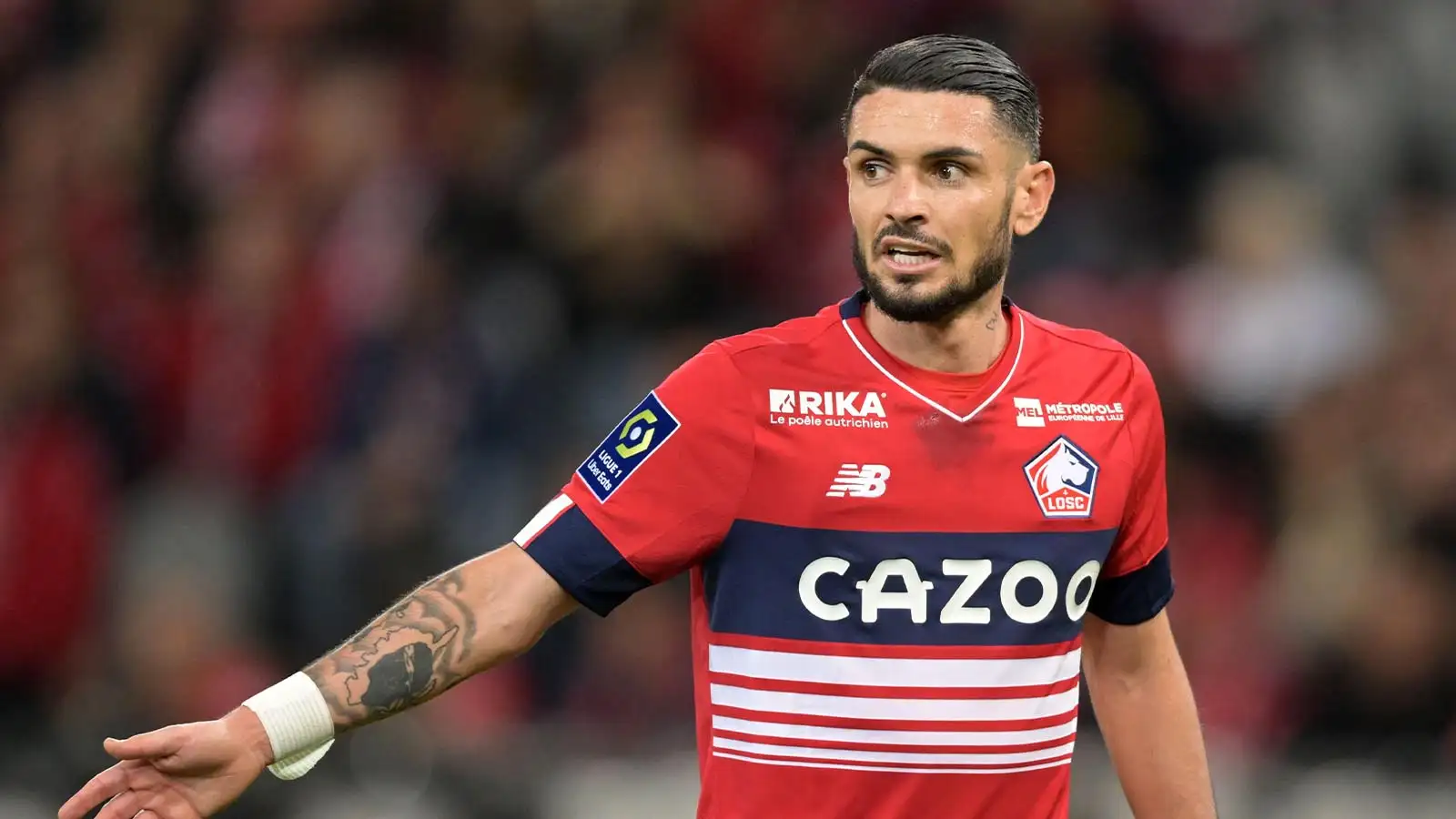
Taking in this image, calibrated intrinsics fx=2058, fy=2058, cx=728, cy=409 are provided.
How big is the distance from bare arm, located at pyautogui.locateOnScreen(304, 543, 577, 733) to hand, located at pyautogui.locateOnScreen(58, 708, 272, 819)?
20 centimetres

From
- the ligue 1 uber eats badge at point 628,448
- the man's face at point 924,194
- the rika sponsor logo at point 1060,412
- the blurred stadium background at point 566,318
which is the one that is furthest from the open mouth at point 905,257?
the blurred stadium background at point 566,318

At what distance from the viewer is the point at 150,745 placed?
3.67 m

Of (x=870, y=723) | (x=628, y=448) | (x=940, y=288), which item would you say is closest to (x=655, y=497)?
(x=628, y=448)

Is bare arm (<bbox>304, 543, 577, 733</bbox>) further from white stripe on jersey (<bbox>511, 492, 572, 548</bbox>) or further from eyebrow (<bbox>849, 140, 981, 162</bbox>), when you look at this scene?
eyebrow (<bbox>849, 140, 981, 162</bbox>)

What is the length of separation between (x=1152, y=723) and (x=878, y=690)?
824 mm

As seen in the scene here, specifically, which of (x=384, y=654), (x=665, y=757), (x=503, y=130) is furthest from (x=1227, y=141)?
(x=384, y=654)

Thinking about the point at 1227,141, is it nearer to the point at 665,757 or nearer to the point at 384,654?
the point at 665,757

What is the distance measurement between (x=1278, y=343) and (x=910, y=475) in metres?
5.05

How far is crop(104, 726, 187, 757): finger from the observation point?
12.0ft

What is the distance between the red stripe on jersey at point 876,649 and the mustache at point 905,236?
0.80 meters

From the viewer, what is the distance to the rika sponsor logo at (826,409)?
4176 millimetres

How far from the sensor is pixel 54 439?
865 cm

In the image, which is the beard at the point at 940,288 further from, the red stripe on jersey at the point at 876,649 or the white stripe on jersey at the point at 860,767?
the white stripe on jersey at the point at 860,767

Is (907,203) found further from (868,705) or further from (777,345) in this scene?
(868,705)
